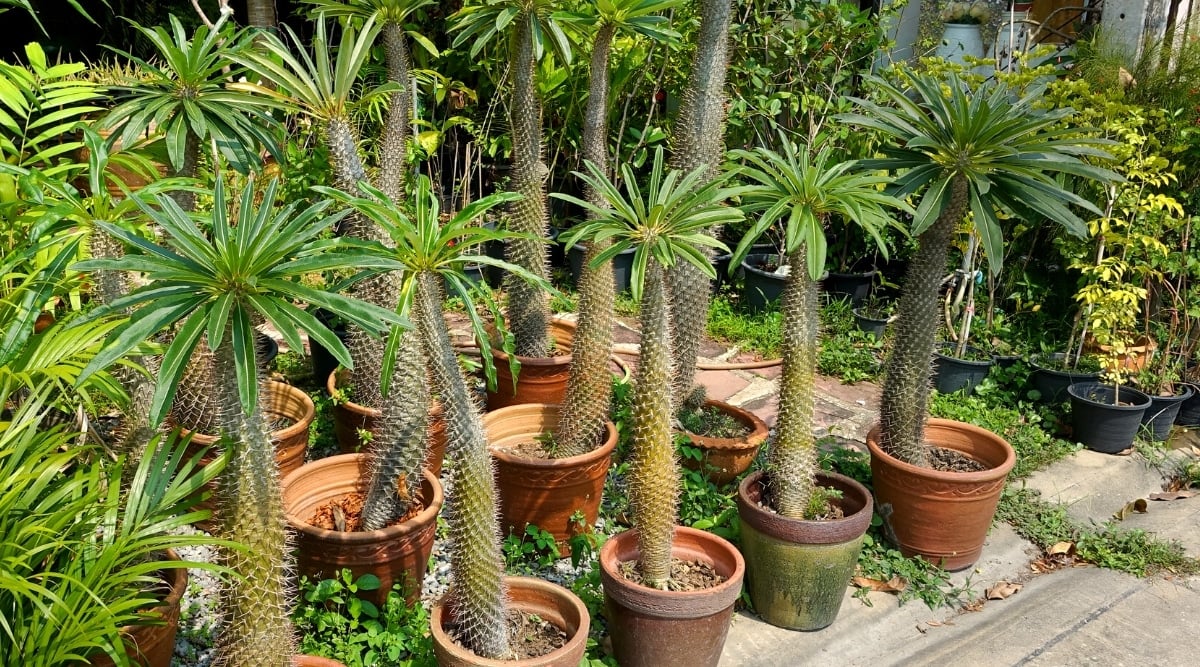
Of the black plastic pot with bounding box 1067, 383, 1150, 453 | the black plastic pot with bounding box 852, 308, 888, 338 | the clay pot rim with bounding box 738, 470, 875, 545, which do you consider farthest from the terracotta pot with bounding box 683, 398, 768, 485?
the black plastic pot with bounding box 852, 308, 888, 338

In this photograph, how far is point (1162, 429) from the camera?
540 centimetres

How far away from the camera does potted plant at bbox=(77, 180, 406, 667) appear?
1.93m

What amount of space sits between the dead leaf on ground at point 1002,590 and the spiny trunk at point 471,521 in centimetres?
229

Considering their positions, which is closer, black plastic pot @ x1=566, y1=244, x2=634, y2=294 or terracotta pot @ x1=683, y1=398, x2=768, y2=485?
terracotta pot @ x1=683, y1=398, x2=768, y2=485

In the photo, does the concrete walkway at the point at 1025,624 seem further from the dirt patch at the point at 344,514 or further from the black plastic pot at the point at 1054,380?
the dirt patch at the point at 344,514

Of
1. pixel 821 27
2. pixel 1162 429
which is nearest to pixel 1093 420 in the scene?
pixel 1162 429

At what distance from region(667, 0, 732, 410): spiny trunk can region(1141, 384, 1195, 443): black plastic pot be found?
9.17 feet

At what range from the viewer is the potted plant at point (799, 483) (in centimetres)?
337

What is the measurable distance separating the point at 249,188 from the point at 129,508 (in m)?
0.87

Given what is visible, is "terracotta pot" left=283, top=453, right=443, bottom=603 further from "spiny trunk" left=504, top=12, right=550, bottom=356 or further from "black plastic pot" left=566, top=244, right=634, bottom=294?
"black plastic pot" left=566, top=244, right=634, bottom=294

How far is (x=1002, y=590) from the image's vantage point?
406 cm

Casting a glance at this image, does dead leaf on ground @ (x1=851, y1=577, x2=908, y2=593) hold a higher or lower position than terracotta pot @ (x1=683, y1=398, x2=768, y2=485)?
lower

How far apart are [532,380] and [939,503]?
1909 mm

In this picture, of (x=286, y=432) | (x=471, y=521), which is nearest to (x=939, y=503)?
(x=471, y=521)
